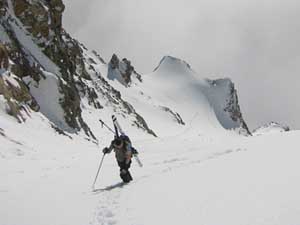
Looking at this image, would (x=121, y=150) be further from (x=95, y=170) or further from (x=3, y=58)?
(x=3, y=58)

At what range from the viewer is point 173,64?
623 feet

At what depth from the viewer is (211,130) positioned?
16025 cm

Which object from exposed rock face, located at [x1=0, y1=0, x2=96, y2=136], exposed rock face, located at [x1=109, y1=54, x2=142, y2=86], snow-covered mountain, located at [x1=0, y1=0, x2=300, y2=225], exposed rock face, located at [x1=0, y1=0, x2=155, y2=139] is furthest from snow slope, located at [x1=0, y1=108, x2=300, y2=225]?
exposed rock face, located at [x1=109, y1=54, x2=142, y2=86]

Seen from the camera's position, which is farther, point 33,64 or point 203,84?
point 203,84

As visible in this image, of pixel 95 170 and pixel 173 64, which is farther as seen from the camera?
pixel 173 64

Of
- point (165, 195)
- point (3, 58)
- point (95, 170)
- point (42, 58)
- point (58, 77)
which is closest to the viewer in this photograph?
point (165, 195)

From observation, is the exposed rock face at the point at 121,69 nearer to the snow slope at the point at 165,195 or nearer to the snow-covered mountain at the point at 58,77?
the snow-covered mountain at the point at 58,77

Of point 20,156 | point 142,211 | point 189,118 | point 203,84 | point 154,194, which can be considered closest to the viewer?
point 142,211

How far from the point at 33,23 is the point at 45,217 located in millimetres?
50548

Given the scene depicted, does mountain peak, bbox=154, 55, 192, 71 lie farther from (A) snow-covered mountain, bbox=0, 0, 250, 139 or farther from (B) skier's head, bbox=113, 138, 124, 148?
(B) skier's head, bbox=113, 138, 124, 148

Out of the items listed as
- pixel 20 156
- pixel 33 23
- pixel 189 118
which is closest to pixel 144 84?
pixel 189 118

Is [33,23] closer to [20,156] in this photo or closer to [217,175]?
[20,156]

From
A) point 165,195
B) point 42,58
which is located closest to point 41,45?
point 42,58

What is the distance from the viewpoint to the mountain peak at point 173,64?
188 meters
